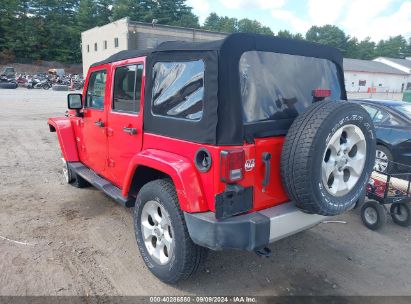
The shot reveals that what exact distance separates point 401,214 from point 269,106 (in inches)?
119

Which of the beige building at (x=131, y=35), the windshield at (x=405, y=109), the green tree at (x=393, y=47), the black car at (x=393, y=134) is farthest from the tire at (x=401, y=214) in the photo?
the green tree at (x=393, y=47)

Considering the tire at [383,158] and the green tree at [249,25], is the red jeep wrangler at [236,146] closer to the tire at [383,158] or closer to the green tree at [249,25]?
the tire at [383,158]

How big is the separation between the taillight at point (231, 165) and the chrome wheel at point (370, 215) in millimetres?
2737

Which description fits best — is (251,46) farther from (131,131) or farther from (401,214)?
(401,214)

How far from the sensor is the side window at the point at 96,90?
160 inches

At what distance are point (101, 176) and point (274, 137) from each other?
2.61 meters

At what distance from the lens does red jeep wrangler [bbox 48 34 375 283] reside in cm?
243

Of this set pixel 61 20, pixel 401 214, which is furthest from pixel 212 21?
pixel 401 214

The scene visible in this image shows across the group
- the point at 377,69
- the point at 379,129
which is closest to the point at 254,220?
the point at 379,129

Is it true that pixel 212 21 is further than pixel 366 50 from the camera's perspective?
Yes

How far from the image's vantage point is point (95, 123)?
4.16 m

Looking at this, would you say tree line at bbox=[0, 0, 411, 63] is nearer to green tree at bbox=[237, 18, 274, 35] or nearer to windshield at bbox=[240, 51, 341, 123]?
green tree at bbox=[237, 18, 274, 35]

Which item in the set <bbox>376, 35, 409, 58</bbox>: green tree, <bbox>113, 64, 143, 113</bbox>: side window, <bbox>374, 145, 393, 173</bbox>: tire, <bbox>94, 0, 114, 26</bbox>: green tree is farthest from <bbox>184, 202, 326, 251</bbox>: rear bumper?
<bbox>376, 35, 409, 58</bbox>: green tree

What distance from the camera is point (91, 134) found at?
14.5ft
